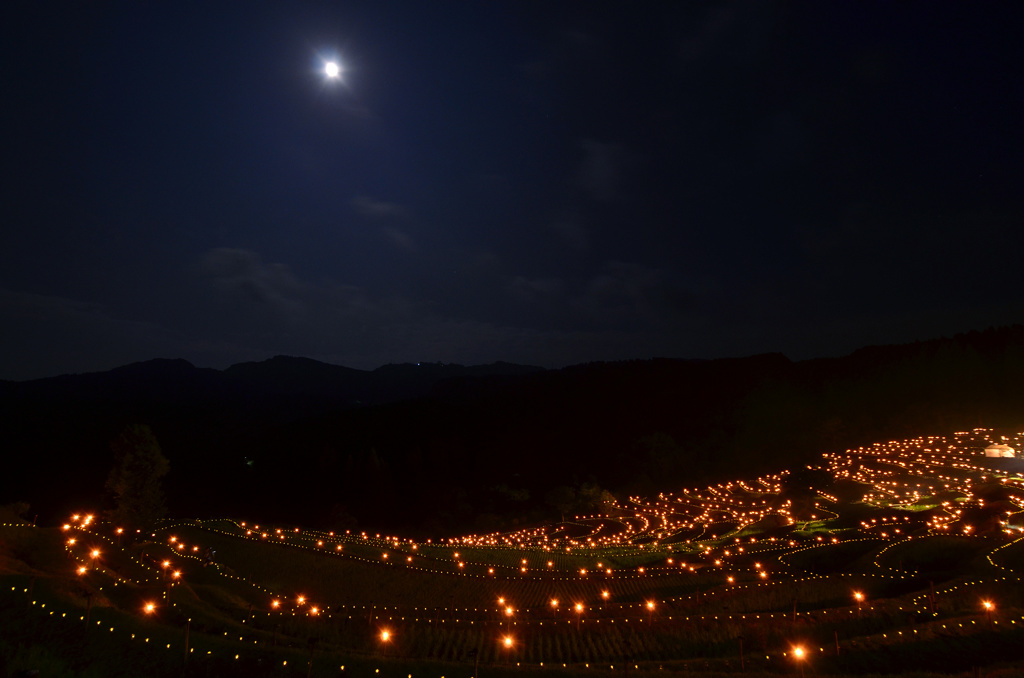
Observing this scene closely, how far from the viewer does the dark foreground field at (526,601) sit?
830cm

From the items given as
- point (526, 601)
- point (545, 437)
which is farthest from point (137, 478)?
point (545, 437)

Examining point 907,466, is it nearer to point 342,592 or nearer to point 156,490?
point 342,592

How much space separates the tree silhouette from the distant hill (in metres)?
19.8

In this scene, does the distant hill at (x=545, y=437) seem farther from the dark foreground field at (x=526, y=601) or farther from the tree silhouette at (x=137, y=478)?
the tree silhouette at (x=137, y=478)

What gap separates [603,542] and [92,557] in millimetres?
19987

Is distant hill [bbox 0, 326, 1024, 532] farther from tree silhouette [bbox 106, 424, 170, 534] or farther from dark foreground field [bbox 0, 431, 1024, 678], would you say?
tree silhouette [bbox 106, 424, 170, 534]

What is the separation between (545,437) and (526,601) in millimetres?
52657

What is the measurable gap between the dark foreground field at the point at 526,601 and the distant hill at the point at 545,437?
1832 cm

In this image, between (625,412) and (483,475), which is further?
(625,412)

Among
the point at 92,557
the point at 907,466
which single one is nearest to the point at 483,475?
the point at 907,466

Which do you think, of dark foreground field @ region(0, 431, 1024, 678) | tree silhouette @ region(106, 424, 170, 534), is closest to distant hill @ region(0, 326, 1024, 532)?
dark foreground field @ region(0, 431, 1024, 678)

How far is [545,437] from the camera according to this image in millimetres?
66812

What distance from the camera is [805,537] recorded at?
2102 cm

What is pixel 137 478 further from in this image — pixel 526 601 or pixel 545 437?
pixel 545 437
